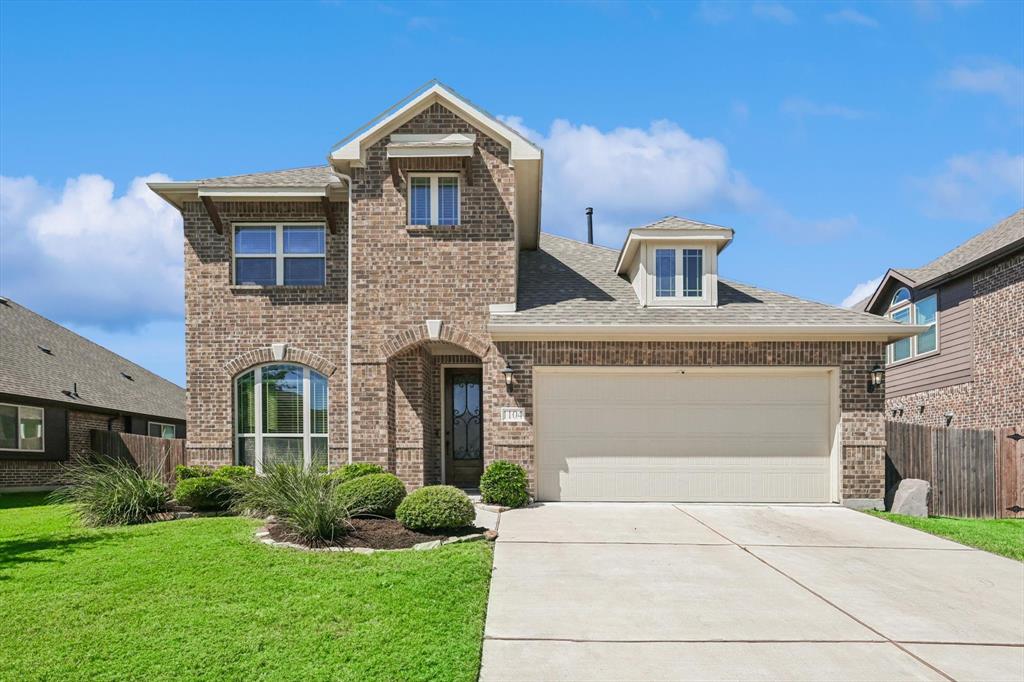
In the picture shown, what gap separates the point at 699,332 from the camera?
13.0 meters

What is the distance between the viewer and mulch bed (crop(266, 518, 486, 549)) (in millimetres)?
8656

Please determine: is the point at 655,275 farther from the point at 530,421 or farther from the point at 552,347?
the point at 530,421

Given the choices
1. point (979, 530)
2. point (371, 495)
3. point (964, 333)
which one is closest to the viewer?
point (371, 495)

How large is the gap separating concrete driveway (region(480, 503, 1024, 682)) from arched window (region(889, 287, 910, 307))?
12549 millimetres

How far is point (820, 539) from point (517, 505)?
4.71 metres

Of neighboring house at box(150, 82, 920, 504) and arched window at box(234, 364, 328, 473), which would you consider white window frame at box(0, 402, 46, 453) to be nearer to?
neighboring house at box(150, 82, 920, 504)

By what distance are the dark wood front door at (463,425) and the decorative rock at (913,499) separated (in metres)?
7.98

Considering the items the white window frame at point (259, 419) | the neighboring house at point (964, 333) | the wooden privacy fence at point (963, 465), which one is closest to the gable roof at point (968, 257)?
the neighboring house at point (964, 333)

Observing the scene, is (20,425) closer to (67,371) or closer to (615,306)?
(67,371)

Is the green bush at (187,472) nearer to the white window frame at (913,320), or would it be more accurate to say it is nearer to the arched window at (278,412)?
the arched window at (278,412)

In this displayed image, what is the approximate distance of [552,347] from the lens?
517 inches

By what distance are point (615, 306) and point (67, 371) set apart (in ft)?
57.5

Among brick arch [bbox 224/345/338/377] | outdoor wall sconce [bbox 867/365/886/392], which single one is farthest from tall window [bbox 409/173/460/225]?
outdoor wall sconce [bbox 867/365/886/392]

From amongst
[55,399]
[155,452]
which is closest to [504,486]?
[155,452]
